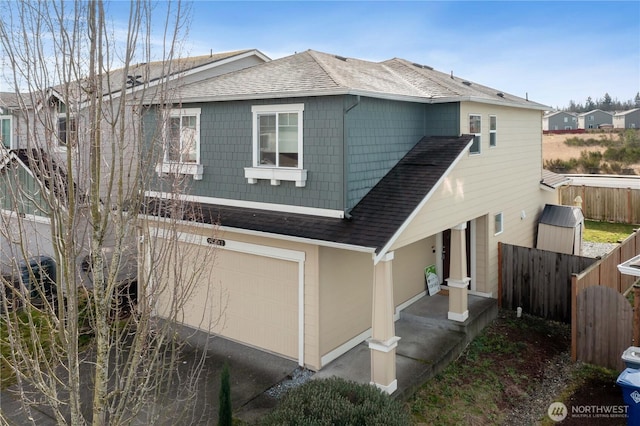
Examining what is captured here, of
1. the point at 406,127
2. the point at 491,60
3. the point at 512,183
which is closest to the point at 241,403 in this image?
the point at 406,127

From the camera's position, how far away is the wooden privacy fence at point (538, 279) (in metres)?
12.3

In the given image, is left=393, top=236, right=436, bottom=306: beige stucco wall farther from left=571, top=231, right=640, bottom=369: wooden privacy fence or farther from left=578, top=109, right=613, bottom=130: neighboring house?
left=578, top=109, right=613, bottom=130: neighboring house

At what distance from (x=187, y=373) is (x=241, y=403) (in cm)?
152

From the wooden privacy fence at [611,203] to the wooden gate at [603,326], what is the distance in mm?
17439

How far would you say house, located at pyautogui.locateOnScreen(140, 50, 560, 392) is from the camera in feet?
29.7

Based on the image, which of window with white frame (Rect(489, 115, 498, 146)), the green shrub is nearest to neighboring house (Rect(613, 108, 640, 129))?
window with white frame (Rect(489, 115, 498, 146))

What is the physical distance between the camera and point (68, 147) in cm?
383

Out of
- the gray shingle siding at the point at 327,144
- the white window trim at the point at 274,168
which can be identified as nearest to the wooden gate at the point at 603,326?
the gray shingle siding at the point at 327,144

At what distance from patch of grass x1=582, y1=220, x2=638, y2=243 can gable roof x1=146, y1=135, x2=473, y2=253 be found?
13761 millimetres

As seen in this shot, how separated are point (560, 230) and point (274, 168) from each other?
1111 cm

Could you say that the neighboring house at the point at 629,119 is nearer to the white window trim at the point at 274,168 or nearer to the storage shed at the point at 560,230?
the storage shed at the point at 560,230

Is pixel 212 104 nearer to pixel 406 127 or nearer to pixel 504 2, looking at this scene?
pixel 406 127

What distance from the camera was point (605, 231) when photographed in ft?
74.8

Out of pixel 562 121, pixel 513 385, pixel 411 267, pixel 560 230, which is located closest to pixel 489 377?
pixel 513 385
